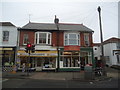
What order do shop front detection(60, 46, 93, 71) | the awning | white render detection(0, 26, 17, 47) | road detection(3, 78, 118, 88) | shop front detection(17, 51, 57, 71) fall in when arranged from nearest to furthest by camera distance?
road detection(3, 78, 118, 88) → the awning → shop front detection(17, 51, 57, 71) → white render detection(0, 26, 17, 47) → shop front detection(60, 46, 93, 71)

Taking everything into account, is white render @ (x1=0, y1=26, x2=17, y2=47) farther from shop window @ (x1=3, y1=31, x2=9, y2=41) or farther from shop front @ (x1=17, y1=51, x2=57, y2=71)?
shop front @ (x1=17, y1=51, x2=57, y2=71)

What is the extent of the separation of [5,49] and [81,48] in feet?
39.7

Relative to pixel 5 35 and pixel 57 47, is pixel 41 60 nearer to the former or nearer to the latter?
pixel 57 47

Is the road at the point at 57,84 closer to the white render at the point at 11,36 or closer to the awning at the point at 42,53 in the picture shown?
the awning at the point at 42,53

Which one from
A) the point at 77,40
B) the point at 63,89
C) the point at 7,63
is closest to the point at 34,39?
the point at 7,63

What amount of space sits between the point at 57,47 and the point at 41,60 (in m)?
3.39

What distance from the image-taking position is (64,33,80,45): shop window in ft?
75.4

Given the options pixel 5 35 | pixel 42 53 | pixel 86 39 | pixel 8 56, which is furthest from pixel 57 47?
pixel 5 35

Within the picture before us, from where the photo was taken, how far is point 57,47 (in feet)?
73.3

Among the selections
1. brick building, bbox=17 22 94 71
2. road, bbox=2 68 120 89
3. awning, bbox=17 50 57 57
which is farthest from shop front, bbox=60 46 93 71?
road, bbox=2 68 120 89

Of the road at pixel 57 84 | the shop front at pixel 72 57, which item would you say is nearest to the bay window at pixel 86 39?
the shop front at pixel 72 57

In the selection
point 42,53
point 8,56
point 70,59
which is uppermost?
point 42,53

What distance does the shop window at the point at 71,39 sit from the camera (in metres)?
23.0

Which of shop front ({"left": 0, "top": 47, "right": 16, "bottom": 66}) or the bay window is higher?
the bay window
